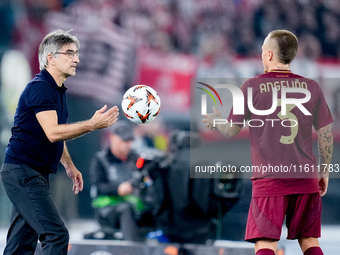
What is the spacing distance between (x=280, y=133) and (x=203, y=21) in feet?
14.1

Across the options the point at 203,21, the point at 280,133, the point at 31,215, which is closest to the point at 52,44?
the point at 31,215

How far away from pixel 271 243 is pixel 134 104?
1261 millimetres

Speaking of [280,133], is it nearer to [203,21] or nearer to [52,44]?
[52,44]

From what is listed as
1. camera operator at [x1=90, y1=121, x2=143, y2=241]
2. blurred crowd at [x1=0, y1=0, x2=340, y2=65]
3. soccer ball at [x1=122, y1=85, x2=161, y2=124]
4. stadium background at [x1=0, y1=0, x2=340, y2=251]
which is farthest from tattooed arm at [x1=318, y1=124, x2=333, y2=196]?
blurred crowd at [x1=0, y1=0, x2=340, y2=65]

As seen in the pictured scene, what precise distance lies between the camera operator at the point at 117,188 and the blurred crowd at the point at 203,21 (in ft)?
4.75

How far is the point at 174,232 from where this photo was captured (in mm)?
5012

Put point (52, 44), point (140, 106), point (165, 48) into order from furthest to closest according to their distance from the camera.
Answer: point (165, 48), point (140, 106), point (52, 44)

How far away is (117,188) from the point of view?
5879 millimetres

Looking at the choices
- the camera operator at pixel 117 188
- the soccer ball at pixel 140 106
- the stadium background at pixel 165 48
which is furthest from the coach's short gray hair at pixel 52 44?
the stadium background at pixel 165 48

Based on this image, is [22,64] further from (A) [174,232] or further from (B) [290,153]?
(B) [290,153]

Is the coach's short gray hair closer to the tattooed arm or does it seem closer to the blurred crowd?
the tattooed arm

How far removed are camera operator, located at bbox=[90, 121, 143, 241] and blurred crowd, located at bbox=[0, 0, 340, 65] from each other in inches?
57.0

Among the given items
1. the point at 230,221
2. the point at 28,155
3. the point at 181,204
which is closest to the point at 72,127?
the point at 28,155

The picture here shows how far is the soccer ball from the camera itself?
3520mm
